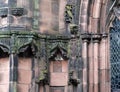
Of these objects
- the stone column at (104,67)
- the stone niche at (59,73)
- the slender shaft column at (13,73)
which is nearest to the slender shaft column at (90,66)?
the stone column at (104,67)

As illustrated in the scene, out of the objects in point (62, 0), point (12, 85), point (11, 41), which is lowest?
point (12, 85)

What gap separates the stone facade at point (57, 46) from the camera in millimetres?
12891

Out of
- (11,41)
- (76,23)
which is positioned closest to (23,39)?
(11,41)

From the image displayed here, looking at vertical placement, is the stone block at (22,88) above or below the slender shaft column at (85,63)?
below

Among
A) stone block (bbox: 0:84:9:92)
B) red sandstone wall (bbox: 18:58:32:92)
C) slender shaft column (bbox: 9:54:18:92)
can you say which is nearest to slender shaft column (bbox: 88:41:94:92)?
red sandstone wall (bbox: 18:58:32:92)

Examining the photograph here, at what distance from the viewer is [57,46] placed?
13.3 meters

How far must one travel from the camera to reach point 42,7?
13539mm

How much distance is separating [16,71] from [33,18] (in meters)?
1.29

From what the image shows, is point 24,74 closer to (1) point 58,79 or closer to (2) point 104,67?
(1) point 58,79

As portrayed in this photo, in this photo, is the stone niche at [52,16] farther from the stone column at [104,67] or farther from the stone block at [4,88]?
the stone block at [4,88]

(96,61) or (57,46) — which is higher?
(57,46)

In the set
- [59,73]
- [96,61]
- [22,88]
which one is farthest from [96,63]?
[22,88]

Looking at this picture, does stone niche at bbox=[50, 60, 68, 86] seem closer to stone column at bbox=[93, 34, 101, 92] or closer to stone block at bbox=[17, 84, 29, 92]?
stone block at bbox=[17, 84, 29, 92]

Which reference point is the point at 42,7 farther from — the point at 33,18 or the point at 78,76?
the point at 78,76
